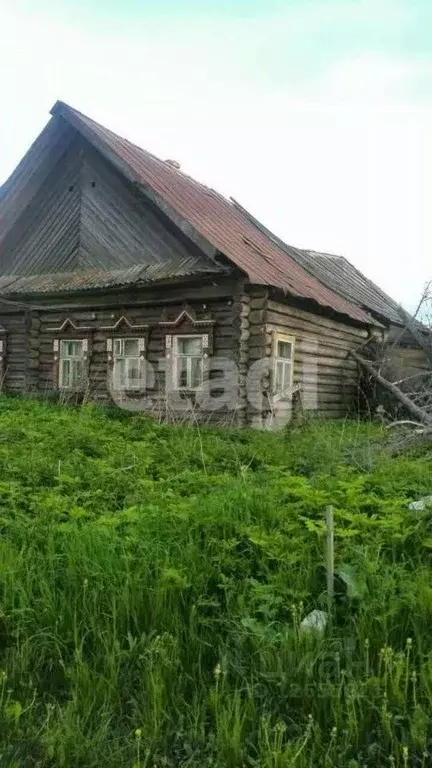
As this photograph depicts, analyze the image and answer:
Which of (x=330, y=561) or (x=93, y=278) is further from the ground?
(x=93, y=278)

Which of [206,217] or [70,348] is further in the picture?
[70,348]

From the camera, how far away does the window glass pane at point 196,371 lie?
38.4 feet

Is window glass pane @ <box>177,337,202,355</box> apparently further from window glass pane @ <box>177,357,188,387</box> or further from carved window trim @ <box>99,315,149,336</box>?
carved window trim @ <box>99,315,149,336</box>

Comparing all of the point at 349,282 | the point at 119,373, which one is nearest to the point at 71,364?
the point at 119,373

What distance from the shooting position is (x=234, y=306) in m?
11.1

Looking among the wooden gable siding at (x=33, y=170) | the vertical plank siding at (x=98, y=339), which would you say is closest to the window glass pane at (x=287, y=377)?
the vertical plank siding at (x=98, y=339)

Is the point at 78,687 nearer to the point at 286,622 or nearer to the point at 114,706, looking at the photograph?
the point at 114,706

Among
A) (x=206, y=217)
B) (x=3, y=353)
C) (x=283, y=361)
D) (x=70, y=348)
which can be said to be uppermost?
(x=206, y=217)

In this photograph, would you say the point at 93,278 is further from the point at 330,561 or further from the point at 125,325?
the point at 330,561

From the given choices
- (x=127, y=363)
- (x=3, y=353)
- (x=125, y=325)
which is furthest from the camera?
(x=3, y=353)

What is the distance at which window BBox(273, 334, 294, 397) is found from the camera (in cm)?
1181

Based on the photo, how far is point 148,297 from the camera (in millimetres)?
12172

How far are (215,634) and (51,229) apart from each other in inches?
503

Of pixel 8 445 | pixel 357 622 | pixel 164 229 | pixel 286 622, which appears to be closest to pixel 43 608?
pixel 286 622
